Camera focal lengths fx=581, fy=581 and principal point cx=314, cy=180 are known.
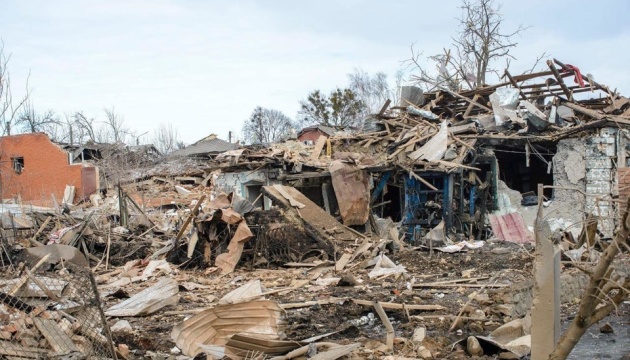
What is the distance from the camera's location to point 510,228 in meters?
15.2

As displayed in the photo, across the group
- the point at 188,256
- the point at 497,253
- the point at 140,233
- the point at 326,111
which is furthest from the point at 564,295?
the point at 326,111

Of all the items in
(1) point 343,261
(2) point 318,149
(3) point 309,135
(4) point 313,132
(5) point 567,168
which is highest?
(4) point 313,132

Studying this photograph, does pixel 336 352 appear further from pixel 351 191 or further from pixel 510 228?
pixel 510 228

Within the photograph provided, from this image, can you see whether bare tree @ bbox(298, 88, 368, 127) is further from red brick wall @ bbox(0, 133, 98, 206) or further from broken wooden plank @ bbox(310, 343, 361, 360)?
broken wooden plank @ bbox(310, 343, 361, 360)

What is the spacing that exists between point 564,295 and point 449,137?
8.24 m

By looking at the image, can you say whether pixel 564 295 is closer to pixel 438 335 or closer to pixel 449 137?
pixel 438 335

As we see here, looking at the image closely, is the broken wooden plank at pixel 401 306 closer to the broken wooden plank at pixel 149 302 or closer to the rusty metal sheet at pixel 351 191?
the broken wooden plank at pixel 149 302

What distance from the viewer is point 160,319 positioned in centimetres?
766

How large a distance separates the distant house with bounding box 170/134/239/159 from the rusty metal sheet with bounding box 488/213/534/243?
925 inches

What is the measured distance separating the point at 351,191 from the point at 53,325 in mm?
10608

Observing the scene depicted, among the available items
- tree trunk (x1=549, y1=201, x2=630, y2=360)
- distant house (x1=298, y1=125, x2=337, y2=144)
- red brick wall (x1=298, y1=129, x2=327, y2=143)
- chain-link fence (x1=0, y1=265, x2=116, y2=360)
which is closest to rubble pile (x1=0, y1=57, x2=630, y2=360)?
chain-link fence (x1=0, y1=265, x2=116, y2=360)

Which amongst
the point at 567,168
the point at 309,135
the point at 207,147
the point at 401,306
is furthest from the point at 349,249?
the point at 309,135

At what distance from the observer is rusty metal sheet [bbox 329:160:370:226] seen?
14.7 metres

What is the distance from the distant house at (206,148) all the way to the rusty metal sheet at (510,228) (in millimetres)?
23493
